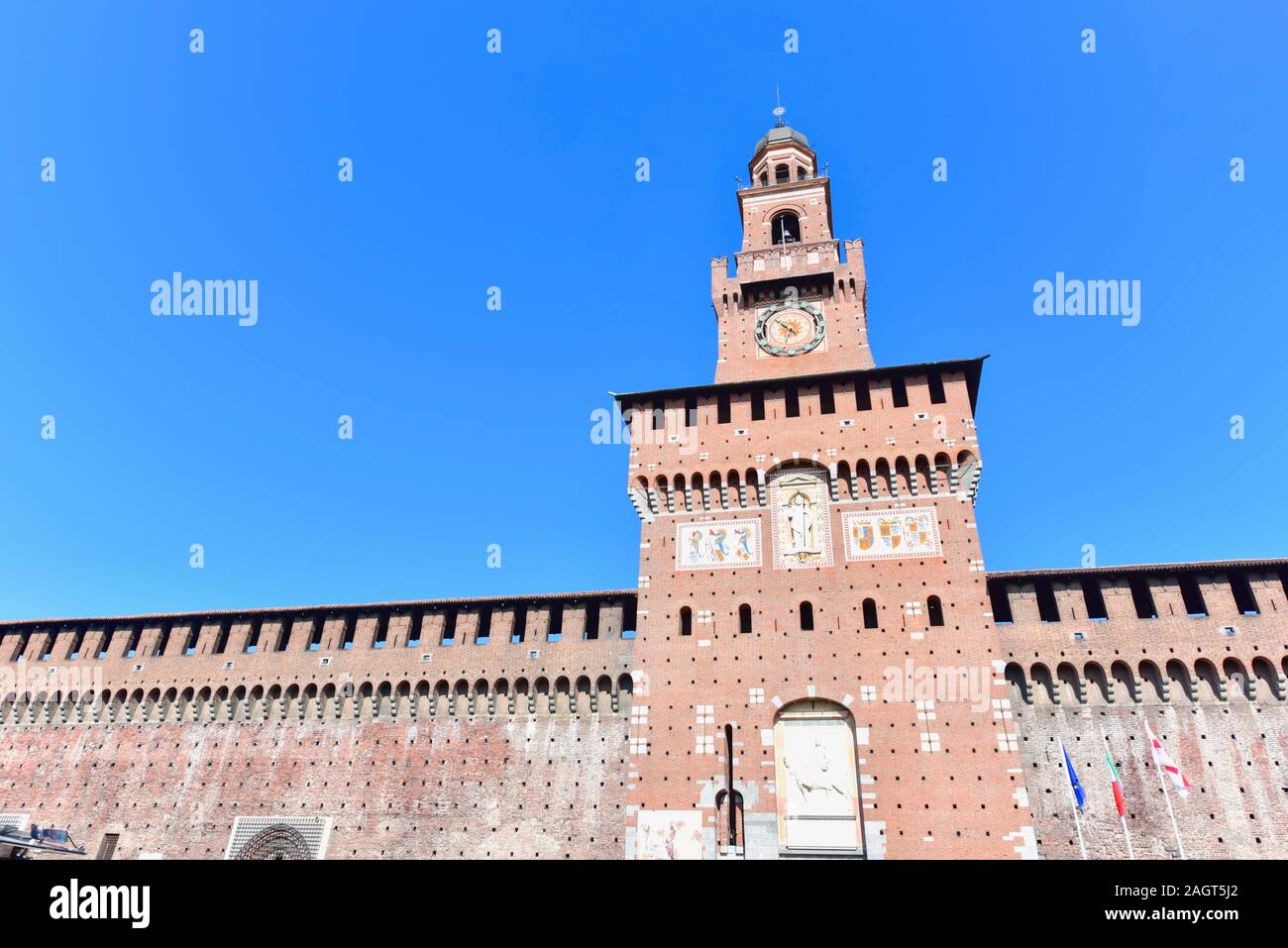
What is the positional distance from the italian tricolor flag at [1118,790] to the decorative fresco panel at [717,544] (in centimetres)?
1077

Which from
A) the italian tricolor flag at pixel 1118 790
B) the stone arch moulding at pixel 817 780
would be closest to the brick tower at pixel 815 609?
the stone arch moulding at pixel 817 780

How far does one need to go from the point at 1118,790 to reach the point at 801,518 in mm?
10836

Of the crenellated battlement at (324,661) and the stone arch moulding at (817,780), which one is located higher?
the crenellated battlement at (324,661)

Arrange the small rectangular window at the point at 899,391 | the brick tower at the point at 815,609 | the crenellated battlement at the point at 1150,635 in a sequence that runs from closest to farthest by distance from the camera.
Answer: the brick tower at the point at 815,609, the crenellated battlement at the point at 1150,635, the small rectangular window at the point at 899,391

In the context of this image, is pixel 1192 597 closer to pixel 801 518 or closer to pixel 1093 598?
pixel 1093 598

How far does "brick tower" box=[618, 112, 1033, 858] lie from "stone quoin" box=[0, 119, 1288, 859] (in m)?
0.08

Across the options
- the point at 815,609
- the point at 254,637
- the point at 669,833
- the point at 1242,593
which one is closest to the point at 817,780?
the point at 669,833

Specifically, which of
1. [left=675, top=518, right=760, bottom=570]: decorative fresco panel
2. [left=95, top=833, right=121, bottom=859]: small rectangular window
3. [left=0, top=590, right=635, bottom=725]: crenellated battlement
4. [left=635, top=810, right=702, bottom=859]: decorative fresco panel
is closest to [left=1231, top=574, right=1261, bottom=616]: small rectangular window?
[left=675, top=518, right=760, bottom=570]: decorative fresco panel

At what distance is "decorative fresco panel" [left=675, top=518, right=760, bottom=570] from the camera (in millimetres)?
24734

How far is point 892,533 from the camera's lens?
2398 cm

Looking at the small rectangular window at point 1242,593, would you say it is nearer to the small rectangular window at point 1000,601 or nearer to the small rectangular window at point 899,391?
the small rectangular window at point 1000,601

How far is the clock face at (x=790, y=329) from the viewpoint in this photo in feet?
94.2
